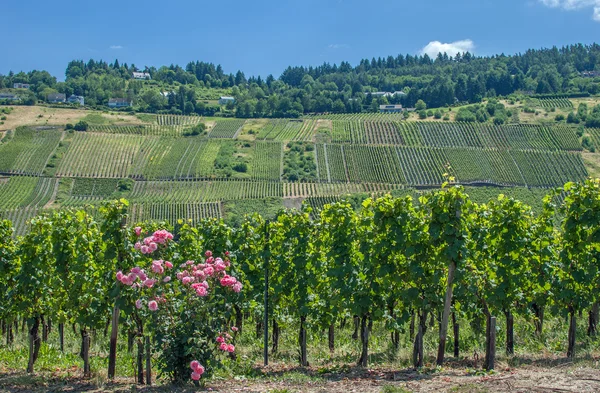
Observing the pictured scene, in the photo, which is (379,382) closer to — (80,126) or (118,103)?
(80,126)

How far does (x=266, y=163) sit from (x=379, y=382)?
3729 inches

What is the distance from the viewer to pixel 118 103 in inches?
6644

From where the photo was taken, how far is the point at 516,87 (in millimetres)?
182750

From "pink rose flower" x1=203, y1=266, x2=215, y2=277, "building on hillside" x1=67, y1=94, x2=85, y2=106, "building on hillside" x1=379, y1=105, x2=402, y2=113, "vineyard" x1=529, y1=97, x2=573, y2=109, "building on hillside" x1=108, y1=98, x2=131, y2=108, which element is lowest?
"pink rose flower" x1=203, y1=266, x2=215, y2=277

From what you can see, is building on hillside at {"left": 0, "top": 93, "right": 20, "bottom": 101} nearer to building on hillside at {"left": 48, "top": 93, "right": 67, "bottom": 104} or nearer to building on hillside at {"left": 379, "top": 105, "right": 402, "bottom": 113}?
building on hillside at {"left": 48, "top": 93, "right": 67, "bottom": 104}

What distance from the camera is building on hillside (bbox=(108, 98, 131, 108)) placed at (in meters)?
167

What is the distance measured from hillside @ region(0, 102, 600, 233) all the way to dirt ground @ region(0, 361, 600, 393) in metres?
65.5

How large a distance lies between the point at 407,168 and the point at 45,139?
6498cm

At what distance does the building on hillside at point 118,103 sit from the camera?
16705cm

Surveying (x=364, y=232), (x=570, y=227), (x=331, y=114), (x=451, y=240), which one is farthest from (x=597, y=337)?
(x=331, y=114)

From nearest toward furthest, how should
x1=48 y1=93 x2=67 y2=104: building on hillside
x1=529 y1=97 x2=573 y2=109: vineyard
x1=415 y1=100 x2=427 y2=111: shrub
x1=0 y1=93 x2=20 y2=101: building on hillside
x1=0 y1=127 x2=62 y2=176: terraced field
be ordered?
x1=0 y1=127 x2=62 y2=176: terraced field → x1=529 y1=97 x2=573 y2=109: vineyard → x1=415 y1=100 x2=427 y2=111: shrub → x1=0 y1=93 x2=20 y2=101: building on hillside → x1=48 y1=93 x2=67 y2=104: building on hillside

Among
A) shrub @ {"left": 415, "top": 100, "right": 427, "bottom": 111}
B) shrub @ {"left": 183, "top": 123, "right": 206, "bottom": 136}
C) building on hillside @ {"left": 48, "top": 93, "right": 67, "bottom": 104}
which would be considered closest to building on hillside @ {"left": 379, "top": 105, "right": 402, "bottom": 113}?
shrub @ {"left": 415, "top": 100, "right": 427, "bottom": 111}

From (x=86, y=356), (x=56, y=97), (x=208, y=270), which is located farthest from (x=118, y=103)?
(x=208, y=270)

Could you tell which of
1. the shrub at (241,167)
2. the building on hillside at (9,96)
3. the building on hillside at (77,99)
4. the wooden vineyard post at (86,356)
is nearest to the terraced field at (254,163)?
the shrub at (241,167)
